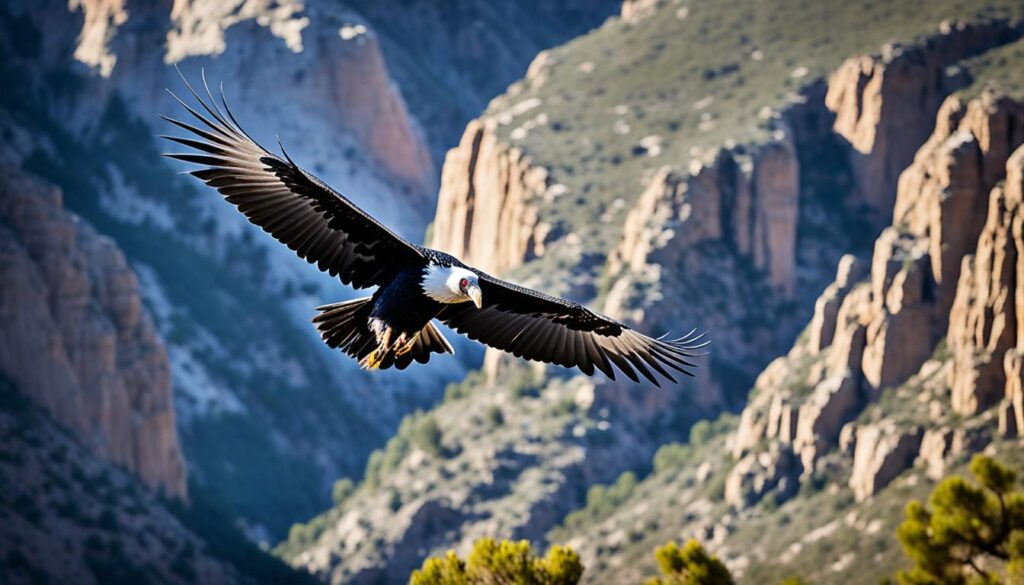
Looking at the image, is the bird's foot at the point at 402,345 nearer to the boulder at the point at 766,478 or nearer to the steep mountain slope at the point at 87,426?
the steep mountain slope at the point at 87,426

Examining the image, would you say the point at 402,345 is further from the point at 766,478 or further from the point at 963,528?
the point at 766,478

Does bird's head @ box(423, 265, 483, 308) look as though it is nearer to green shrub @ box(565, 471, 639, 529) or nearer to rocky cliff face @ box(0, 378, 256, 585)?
rocky cliff face @ box(0, 378, 256, 585)

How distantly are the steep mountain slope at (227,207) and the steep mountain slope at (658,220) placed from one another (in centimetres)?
862

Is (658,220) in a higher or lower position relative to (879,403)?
higher

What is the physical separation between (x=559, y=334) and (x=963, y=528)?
10956 mm


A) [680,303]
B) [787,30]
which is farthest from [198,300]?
[787,30]

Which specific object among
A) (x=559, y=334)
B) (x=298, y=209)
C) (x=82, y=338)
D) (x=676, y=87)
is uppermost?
(x=676, y=87)

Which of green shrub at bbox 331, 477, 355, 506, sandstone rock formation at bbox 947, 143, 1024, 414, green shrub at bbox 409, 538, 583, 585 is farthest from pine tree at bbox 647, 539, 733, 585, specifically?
green shrub at bbox 331, 477, 355, 506

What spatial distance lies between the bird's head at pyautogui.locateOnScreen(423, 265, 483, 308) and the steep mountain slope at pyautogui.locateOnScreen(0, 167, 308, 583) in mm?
57263

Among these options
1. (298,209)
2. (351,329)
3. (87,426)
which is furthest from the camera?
(87,426)

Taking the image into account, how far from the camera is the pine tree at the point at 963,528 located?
35281 mm

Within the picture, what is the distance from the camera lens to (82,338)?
96375mm

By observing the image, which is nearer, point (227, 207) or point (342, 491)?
point (342, 491)

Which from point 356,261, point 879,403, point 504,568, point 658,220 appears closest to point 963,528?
point 504,568
